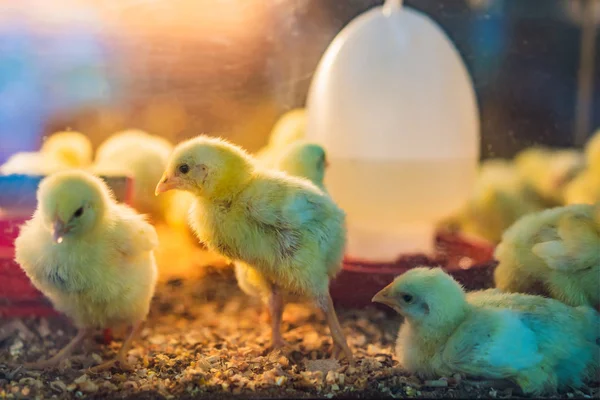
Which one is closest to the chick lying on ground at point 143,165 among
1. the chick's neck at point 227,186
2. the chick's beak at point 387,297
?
the chick's neck at point 227,186

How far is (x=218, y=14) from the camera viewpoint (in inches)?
90.7

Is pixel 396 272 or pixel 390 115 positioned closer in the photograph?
pixel 396 272

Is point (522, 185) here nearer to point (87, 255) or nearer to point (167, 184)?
point (167, 184)

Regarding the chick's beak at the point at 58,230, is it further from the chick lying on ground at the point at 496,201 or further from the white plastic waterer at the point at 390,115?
the chick lying on ground at the point at 496,201

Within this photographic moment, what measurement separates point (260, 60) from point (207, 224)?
84 centimetres

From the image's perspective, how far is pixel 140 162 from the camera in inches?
92.7

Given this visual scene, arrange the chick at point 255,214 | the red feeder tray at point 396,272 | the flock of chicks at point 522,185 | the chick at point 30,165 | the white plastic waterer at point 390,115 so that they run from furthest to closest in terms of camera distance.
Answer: the flock of chicks at point 522,185 < the white plastic waterer at point 390,115 < the red feeder tray at point 396,272 < the chick at point 30,165 < the chick at point 255,214

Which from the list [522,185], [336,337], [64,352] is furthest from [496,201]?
[64,352]

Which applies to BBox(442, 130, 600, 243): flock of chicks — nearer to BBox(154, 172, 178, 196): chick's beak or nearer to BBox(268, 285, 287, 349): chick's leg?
BBox(268, 285, 287, 349): chick's leg

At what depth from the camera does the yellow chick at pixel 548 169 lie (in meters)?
3.01

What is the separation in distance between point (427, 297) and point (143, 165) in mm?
1182

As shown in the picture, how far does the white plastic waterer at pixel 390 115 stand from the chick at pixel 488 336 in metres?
0.67

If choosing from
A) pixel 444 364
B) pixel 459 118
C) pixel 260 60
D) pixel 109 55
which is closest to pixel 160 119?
pixel 109 55

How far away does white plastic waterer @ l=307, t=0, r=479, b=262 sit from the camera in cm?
239
